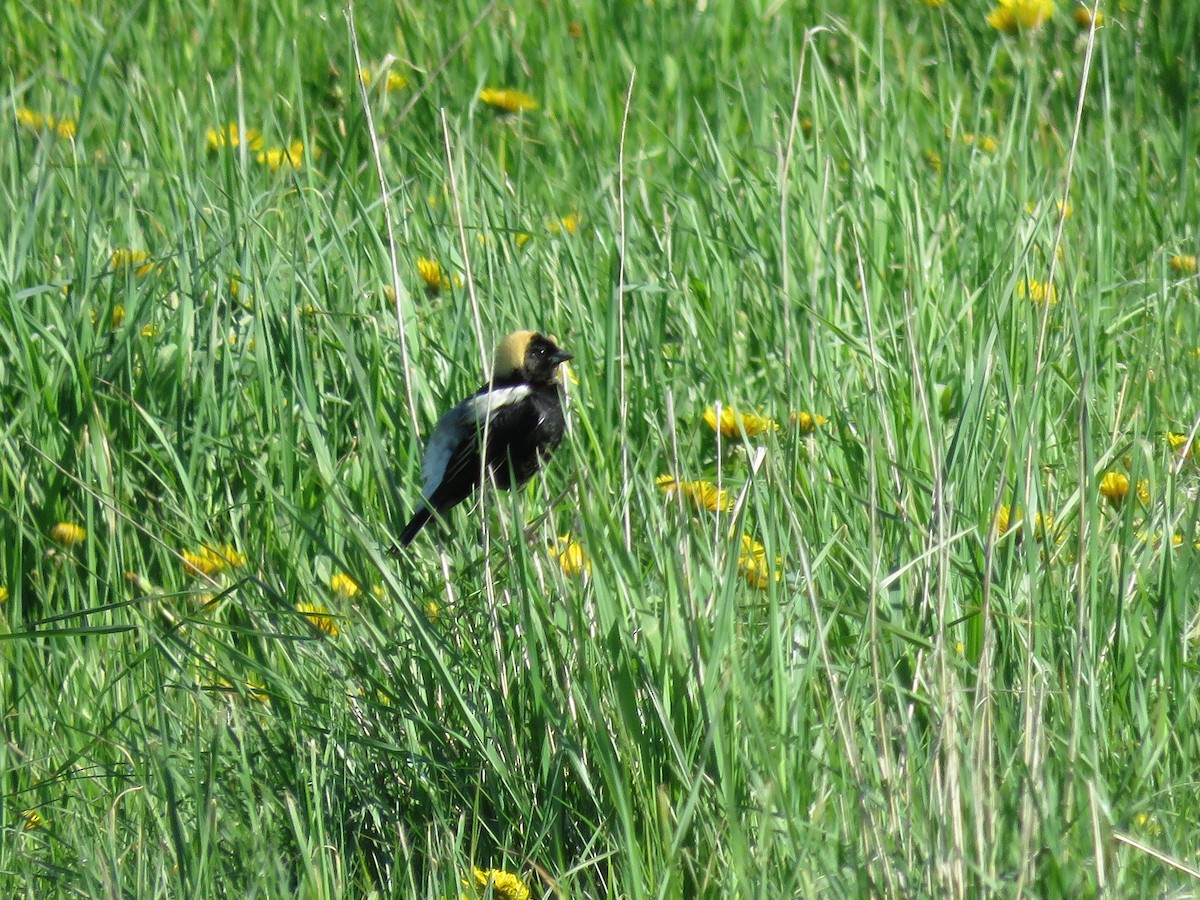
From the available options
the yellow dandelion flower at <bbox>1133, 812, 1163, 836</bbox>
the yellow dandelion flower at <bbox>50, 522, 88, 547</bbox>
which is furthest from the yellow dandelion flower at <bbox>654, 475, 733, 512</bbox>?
the yellow dandelion flower at <bbox>50, 522, 88, 547</bbox>

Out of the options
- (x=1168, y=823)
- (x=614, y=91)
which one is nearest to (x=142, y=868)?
(x=1168, y=823)

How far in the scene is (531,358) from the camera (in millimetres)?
3379

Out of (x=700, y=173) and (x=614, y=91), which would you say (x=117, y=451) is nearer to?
(x=700, y=173)

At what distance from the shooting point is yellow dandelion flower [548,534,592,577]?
2183mm

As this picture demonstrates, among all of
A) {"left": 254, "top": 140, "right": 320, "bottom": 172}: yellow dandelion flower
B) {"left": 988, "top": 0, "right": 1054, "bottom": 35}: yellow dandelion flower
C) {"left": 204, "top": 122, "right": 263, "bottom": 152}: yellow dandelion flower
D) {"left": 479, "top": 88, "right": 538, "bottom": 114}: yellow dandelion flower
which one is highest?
{"left": 988, "top": 0, "right": 1054, "bottom": 35}: yellow dandelion flower

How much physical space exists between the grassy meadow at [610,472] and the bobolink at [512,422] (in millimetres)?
73

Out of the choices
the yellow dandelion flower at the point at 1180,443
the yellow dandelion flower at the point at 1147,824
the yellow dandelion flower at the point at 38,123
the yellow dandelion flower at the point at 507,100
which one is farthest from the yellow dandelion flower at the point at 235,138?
the yellow dandelion flower at the point at 1147,824

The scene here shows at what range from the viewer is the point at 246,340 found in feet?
Answer: 10.3

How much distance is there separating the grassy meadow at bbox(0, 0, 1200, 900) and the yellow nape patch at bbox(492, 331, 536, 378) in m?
0.10

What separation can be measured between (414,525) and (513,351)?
719 millimetres

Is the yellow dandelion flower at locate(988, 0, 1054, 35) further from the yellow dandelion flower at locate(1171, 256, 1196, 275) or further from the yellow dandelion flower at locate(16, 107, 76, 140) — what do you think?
the yellow dandelion flower at locate(16, 107, 76, 140)

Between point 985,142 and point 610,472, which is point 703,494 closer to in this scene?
point 610,472

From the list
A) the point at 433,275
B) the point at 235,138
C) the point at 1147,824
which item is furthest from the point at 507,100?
the point at 1147,824

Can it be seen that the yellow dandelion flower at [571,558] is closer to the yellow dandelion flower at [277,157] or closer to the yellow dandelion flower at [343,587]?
the yellow dandelion flower at [343,587]
